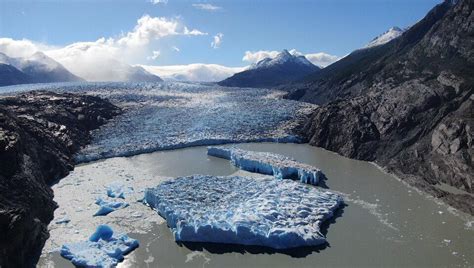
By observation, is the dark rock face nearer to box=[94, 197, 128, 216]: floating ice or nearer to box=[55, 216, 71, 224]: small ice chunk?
box=[55, 216, 71, 224]: small ice chunk

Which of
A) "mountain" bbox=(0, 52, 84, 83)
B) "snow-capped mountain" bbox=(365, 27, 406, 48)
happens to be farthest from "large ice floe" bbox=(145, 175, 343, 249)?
"mountain" bbox=(0, 52, 84, 83)

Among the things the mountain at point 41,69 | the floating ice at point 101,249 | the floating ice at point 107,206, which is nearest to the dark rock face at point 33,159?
the floating ice at point 101,249

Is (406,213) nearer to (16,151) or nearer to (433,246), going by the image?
(433,246)

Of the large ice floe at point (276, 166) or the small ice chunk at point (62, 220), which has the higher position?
the large ice floe at point (276, 166)

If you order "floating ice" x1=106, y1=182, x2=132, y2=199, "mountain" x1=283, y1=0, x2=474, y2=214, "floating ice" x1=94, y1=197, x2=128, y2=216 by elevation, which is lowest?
"floating ice" x1=94, y1=197, x2=128, y2=216

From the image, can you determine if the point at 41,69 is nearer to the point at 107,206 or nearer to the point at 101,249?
the point at 107,206

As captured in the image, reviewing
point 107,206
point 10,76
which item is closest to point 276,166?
point 107,206

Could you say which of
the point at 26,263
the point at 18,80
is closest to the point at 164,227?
the point at 26,263

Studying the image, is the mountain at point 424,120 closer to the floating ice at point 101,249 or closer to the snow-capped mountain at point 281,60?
the floating ice at point 101,249
